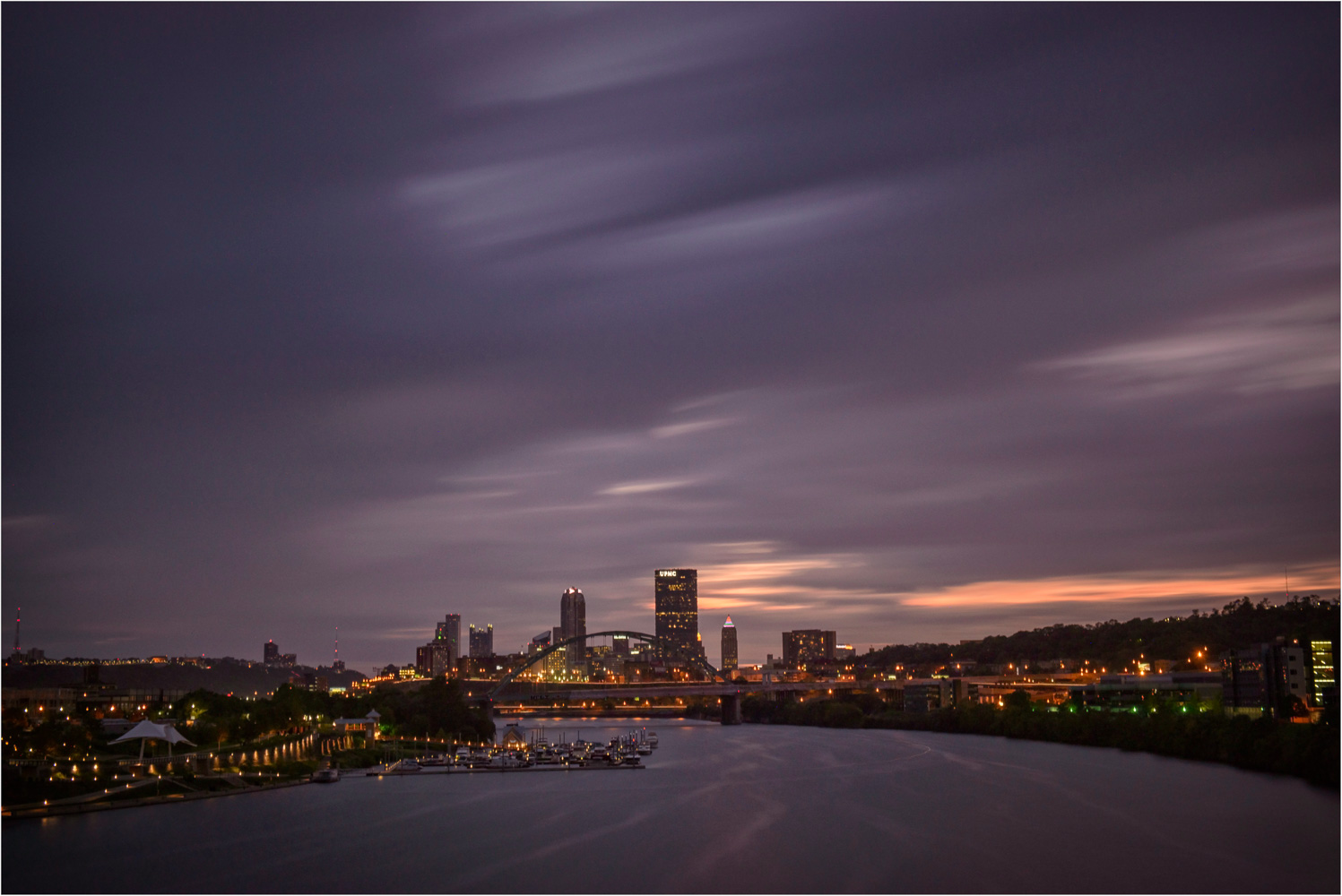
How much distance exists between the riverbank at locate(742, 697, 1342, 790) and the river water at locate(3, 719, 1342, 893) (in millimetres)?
1473

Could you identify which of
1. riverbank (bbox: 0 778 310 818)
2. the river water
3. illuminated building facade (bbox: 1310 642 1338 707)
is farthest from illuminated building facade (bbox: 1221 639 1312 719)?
riverbank (bbox: 0 778 310 818)

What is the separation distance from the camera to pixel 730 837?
37.9 meters

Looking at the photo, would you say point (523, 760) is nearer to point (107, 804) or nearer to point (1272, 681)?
point (107, 804)

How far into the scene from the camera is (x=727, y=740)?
87.0 m

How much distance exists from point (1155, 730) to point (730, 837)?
1369 inches

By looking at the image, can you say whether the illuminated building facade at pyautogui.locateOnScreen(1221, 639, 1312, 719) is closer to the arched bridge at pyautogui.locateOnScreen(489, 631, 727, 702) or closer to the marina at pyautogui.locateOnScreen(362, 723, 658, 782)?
the marina at pyautogui.locateOnScreen(362, 723, 658, 782)

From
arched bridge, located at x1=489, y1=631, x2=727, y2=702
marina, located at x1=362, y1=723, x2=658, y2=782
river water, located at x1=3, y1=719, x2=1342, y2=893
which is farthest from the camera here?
arched bridge, located at x1=489, y1=631, x2=727, y2=702

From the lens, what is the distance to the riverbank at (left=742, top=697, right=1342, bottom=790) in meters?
47.3

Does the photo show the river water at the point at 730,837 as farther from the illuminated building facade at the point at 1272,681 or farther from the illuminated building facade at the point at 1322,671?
the illuminated building facade at the point at 1272,681

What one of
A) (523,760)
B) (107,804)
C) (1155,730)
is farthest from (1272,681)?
(107,804)

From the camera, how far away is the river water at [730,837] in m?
31.1

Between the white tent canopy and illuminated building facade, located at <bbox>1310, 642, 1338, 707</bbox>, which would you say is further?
illuminated building facade, located at <bbox>1310, 642, 1338, 707</bbox>

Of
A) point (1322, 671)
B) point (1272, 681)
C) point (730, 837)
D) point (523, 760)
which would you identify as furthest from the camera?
point (523, 760)

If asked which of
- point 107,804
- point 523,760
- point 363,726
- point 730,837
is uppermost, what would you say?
point 107,804
